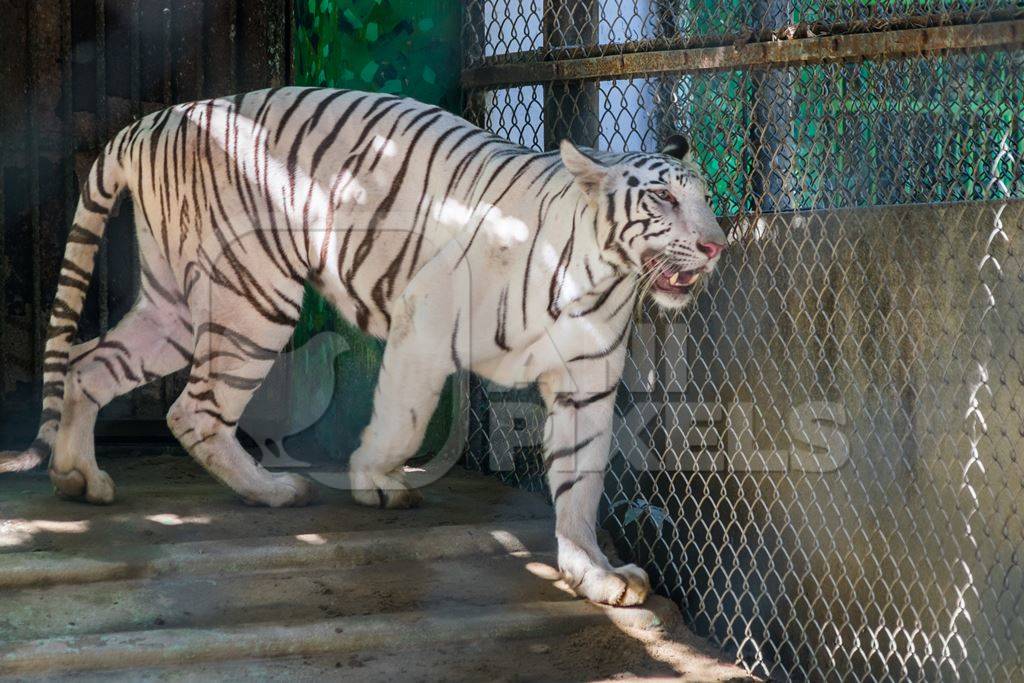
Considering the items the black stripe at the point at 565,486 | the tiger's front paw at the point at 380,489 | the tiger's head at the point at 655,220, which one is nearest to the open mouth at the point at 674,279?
the tiger's head at the point at 655,220

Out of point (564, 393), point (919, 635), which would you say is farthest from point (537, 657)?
point (919, 635)

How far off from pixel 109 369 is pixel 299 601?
120 cm

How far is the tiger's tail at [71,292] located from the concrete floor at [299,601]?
0.67 ft

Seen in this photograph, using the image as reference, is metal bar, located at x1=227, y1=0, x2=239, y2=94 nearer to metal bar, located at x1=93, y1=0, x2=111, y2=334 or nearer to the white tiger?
metal bar, located at x1=93, y1=0, x2=111, y2=334

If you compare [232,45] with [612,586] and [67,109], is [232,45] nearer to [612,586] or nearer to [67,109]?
[67,109]

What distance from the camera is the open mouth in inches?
162

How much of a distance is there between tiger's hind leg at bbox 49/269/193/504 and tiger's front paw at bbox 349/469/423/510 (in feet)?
2.64

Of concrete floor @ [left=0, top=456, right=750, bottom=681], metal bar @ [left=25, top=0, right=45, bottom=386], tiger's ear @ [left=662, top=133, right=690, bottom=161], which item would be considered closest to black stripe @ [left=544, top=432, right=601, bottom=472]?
concrete floor @ [left=0, top=456, right=750, bottom=681]

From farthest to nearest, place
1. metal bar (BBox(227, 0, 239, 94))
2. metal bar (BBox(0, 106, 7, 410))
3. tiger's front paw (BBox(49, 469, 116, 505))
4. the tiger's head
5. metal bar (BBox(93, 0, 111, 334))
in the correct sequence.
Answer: metal bar (BBox(227, 0, 239, 94))
metal bar (BBox(93, 0, 111, 334))
metal bar (BBox(0, 106, 7, 410))
tiger's front paw (BBox(49, 469, 116, 505))
the tiger's head

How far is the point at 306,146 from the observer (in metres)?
4.65

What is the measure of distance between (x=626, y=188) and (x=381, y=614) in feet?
5.20

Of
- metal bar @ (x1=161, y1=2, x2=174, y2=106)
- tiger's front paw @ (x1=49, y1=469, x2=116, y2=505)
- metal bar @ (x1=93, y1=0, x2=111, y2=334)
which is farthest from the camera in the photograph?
metal bar @ (x1=161, y1=2, x2=174, y2=106)

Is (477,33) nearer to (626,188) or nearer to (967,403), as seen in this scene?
(626,188)

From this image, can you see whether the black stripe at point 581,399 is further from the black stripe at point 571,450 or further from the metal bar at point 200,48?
the metal bar at point 200,48
